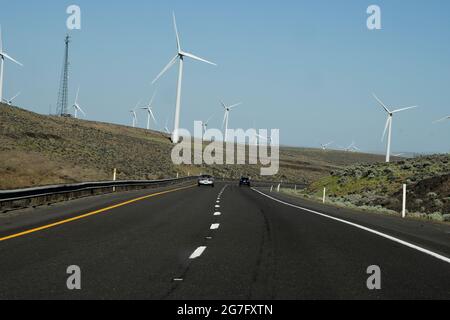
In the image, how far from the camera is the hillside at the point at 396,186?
111 feet

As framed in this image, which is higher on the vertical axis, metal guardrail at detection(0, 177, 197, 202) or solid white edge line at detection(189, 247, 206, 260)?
metal guardrail at detection(0, 177, 197, 202)

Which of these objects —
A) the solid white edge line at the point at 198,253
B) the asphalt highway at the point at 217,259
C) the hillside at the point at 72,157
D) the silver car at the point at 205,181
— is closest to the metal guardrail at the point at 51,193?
the asphalt highway at the point at 217,259

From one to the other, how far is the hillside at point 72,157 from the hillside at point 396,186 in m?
20.5

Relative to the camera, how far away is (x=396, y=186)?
44969 mm

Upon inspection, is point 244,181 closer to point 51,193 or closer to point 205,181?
point 205,181

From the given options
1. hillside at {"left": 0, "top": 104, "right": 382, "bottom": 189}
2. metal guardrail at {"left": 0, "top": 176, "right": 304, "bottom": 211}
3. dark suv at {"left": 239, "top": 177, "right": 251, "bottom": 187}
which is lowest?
dark suv at {"left": 239, "top": 177, "right": 251, "bottom": 187}

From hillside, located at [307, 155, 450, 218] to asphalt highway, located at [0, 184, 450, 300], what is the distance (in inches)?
519

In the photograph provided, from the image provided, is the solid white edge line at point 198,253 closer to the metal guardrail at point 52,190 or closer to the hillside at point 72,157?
the metal guardrail at point 52,190

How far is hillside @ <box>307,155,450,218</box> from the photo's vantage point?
3369cm

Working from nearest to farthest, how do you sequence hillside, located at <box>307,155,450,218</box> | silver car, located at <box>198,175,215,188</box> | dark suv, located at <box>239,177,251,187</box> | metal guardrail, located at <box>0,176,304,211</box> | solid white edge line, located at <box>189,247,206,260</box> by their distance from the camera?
1. solid white edge line, located at <box>189,247,206,260</box>
2. metal guardrail, located at <box>0,176,304,211</box>
3. hillside, located at <box>307,155,450,218</box>
4. silver car, located at <box>198,175,215,188</box>
5. dark suv, located at <box>239,177,251,187</box>

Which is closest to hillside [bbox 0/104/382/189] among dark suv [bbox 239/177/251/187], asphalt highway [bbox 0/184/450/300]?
dark suv [bbox 239/177/251/187]

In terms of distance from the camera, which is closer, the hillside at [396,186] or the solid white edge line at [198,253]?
the solid white edge line at [198,253]

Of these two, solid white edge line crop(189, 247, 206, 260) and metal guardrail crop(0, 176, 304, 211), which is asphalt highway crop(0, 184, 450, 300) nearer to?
solid white edge line crop(189, 247, 206, 260)

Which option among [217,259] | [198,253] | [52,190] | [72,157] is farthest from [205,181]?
[217,259]
